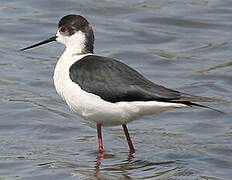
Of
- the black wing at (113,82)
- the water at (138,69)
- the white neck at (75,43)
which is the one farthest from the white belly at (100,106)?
the water at (138,69)

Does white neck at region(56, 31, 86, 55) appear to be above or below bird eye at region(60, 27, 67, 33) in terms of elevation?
below

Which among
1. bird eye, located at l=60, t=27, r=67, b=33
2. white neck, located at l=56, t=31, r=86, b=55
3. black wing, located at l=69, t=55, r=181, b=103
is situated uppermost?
bird eye, located at l=60, t=27, r=67, b=33

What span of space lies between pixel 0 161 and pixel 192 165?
1994 millimetres

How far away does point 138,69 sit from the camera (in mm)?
11367

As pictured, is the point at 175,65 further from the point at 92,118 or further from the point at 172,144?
the point at 92,118

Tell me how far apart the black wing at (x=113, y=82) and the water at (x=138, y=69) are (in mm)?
772

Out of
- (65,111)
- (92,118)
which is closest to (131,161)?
(92,118)

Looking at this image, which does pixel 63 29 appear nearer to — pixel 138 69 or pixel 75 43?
pixel 75 43

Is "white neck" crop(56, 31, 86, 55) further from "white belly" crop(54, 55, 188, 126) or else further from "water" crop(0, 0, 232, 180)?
"water" crop(0, 0, 232, 180)

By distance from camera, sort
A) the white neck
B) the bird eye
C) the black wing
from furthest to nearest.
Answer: the bird eye < the white neck < the black wing

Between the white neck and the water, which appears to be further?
the white neck

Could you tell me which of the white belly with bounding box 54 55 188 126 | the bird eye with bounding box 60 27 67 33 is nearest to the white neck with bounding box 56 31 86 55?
the bird eye with bounding box 60 27 67 33

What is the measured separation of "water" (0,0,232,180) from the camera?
7656 millimetres

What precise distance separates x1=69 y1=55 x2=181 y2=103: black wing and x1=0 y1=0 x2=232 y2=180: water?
772 mm
